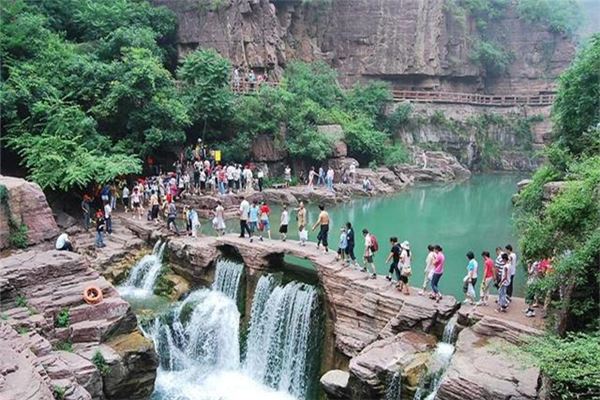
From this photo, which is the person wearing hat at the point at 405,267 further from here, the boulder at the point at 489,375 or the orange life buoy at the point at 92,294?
the orange life buoy at the point at 92,294

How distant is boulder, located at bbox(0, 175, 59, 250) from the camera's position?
14.5 m

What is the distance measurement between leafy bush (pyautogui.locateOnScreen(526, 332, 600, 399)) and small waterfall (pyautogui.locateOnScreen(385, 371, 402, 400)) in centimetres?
313

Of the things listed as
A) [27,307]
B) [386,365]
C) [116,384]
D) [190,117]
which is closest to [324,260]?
[386,365]

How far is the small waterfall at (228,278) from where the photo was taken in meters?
14.5

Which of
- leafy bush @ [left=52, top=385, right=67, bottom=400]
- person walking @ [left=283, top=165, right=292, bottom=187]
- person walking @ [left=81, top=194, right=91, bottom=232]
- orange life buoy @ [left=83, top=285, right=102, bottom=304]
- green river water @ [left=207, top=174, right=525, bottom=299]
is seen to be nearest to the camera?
leafy bush @ [left=52, top=385, right=67, bottom=400]

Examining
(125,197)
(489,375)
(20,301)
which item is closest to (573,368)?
(489,375)

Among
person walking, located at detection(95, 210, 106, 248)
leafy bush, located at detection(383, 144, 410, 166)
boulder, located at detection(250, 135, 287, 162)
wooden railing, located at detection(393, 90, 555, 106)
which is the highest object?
wooden railing, located at detection(393, 90, 555, 106)

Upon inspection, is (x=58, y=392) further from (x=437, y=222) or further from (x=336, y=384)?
(x=437, y=222)

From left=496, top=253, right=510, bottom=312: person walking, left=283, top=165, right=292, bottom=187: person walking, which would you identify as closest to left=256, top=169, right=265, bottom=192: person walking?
left=283, top=165, right=292, bottom=187: person walking

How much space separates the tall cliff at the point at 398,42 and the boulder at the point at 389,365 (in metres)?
22.3

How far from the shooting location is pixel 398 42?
122ft

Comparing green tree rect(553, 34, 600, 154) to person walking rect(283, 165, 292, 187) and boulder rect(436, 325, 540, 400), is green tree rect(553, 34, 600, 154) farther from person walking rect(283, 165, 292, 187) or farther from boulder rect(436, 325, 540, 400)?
person walking rect(283, 165, 292, 187)

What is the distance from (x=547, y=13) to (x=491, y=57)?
6044mm

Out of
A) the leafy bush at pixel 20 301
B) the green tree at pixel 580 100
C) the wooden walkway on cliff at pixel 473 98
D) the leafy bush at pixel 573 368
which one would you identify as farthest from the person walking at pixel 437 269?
the wooden walkway on cliff at pixel 473 98
